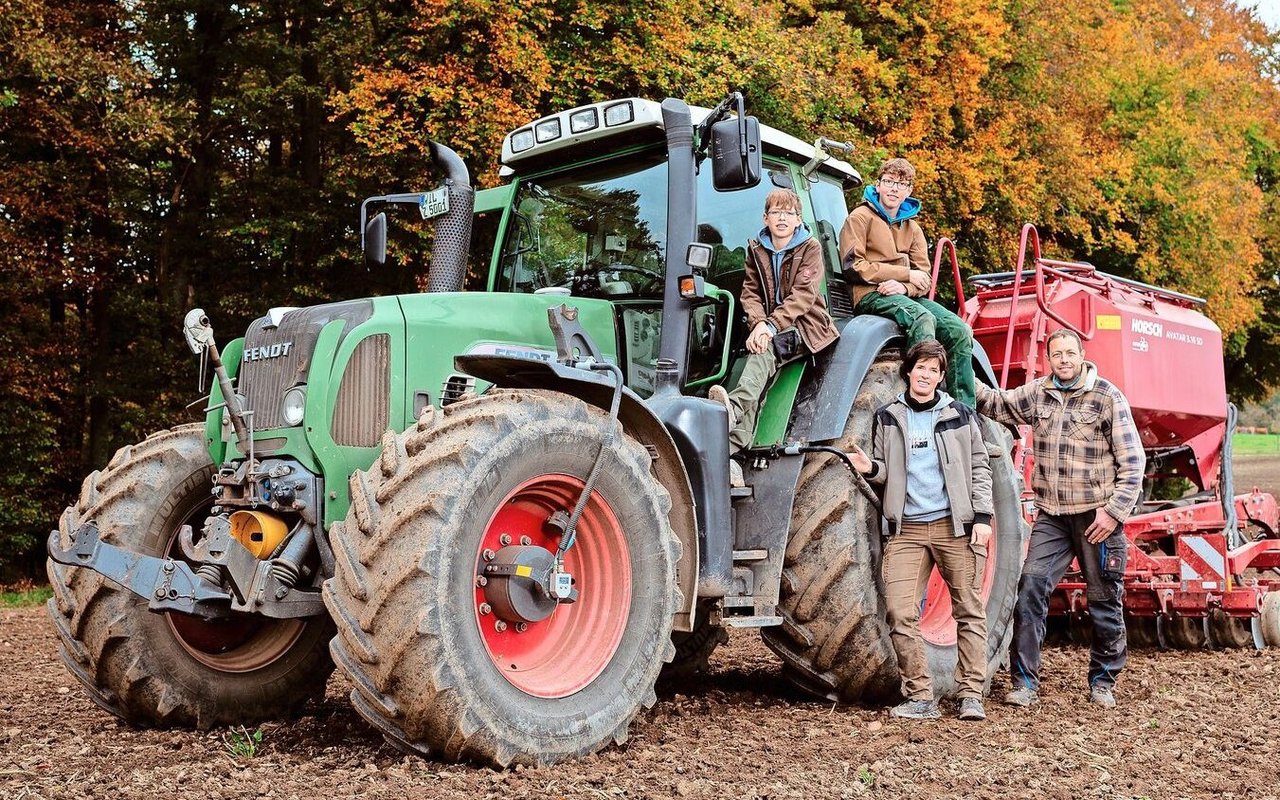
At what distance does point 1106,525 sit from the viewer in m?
7.01

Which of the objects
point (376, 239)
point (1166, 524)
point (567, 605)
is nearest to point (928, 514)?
point (567, 605)

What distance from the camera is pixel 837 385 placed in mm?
6414

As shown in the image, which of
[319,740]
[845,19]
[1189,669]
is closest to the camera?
[319,740]

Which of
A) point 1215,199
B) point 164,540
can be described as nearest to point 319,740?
point 164,540

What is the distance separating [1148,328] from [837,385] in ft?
15.7

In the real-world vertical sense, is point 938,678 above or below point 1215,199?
below

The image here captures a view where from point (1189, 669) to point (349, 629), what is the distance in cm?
599

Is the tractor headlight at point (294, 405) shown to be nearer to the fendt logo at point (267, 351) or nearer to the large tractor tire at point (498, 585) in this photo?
the fendt logo at point (267, 351)

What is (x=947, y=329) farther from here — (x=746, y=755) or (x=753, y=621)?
(x=746, y=755)

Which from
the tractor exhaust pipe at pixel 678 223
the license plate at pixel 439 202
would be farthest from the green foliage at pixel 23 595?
the tractor exhaust pipe at pixel 678 223

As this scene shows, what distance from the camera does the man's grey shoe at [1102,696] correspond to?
694 centimetres

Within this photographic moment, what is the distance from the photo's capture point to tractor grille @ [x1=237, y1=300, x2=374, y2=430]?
555 cm

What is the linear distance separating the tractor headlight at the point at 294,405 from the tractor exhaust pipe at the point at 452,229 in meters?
1.27

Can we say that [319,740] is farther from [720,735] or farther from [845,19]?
[845,19]
